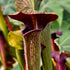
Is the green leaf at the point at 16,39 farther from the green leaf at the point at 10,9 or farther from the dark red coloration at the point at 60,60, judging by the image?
the green leaf at the point at 10,9

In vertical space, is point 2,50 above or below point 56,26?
below

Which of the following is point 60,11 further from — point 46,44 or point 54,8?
point 46,44

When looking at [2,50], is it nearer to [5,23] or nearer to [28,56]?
[5,23]

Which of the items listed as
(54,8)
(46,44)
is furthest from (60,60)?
(54,8)

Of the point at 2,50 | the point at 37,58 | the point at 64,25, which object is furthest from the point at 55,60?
the point at 2,50

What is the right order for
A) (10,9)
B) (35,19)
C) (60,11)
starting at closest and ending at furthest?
1. (35,19)
2. (60,11)
3. (10,9)

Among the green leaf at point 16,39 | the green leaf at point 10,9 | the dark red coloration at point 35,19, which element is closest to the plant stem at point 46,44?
the dark red coloration at point 35,19

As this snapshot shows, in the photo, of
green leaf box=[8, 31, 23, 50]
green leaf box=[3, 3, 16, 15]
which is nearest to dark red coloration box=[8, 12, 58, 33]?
green leaf box=[8, 31, 23, 50]

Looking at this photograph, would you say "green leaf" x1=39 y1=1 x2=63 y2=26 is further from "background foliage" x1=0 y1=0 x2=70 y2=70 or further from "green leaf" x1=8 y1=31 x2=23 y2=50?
"green leaf" x1=8 y1=31 x2=23 y2=50
